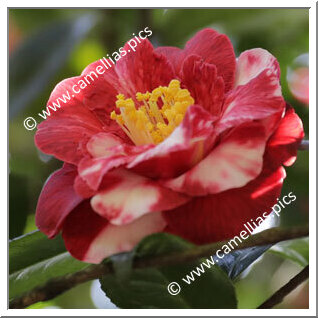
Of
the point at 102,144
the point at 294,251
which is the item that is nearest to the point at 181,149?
the point at 102,144

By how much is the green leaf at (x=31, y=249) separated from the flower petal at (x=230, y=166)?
0.21 meters

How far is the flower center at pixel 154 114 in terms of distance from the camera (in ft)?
2.08

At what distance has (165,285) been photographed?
60 cm

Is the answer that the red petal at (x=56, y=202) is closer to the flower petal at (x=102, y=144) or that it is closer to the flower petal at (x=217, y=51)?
the flower petal at (x=102, y=144)

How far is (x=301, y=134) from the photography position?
1.97ft

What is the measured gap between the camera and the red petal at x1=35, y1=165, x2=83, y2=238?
1.89 feet

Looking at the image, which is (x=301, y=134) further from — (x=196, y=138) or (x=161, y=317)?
(x=161, y=317)

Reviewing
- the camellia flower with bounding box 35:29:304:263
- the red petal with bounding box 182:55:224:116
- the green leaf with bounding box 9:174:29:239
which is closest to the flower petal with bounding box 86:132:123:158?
the camellia flower with bounding box 35:29:304:263

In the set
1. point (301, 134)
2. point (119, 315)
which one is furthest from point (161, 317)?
point (301, 134)

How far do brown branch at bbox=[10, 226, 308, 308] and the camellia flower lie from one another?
15 mm

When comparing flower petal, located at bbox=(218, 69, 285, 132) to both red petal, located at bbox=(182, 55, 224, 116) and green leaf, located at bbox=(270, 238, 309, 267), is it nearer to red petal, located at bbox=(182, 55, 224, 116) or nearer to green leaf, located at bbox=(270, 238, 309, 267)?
red petal, located at bbox=(182, 55, 224, 116)

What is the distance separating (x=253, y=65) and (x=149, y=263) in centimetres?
25

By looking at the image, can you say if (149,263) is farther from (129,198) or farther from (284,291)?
(284,291)

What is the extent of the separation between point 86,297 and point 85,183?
269 mm
